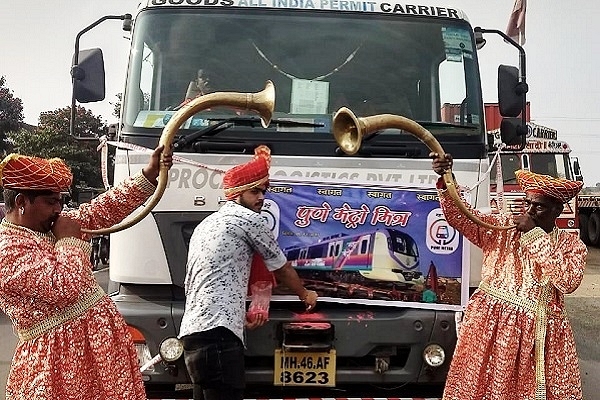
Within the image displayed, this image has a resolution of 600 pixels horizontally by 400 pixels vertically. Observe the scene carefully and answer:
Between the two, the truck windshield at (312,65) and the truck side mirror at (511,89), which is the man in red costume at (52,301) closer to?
the truck windshield at (312,65)

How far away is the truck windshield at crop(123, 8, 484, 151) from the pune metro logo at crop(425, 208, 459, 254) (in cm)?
50

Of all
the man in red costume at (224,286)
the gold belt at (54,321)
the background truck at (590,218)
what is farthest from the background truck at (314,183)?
the background truck at (590,218)

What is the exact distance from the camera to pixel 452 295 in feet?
13.1

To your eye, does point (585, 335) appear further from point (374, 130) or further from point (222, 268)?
point (222, 268)

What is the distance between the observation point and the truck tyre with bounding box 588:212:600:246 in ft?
66.0

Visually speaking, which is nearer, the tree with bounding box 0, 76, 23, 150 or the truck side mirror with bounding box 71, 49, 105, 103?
the truck side mirror with bounding box 71, 49, 105, 103

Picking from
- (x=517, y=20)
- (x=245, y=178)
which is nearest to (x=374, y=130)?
(x=245, y=178)

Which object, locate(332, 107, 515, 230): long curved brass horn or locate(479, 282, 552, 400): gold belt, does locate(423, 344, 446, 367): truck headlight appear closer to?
locate(479, 282, 552, 400): gold belt

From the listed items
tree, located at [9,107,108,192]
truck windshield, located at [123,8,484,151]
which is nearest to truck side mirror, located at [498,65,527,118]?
truck windshield, located at [123,8,484,151]

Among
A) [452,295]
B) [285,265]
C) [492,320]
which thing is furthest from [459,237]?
[285,265]

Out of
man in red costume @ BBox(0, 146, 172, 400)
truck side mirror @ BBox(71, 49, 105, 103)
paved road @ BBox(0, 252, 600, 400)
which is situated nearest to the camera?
man in red costume @ BBox(0, 146, 172, 400)

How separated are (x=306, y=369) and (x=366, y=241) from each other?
0.82m

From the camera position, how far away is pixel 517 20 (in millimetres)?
11594

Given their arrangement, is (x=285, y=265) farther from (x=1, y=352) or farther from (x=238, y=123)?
(x=1, y=352)
